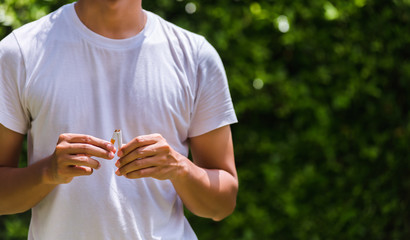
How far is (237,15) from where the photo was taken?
3.50 metres

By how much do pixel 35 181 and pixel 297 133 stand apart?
2289mm

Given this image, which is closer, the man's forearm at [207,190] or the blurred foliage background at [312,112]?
the man's forearm at [207,190]

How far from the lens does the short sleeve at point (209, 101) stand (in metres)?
1.86

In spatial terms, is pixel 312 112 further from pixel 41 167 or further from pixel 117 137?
pixel 41 167

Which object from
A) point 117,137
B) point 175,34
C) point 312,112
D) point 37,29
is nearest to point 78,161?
point 117,137

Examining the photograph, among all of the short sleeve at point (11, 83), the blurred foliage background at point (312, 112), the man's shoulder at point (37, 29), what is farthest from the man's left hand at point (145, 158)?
the blurred foliage background at point (312, 112)

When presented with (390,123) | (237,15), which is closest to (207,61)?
(237,15)

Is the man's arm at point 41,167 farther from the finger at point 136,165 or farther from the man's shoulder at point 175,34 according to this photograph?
the man's shoulder at point 175,34

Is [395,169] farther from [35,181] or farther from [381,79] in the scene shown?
[35,181]

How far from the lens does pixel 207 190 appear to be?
1.85 meters

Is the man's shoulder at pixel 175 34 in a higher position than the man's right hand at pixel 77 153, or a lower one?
higher

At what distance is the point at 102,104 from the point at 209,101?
14.5 inches

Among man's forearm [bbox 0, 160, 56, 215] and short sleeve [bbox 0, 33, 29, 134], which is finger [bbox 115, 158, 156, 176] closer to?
man's forearm [bbox 0, 160, 56, 215]

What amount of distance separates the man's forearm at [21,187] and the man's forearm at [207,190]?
418mm
